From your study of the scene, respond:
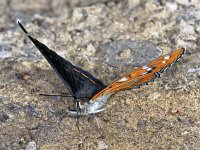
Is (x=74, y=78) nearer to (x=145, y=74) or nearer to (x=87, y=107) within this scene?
(x=87, y=107)

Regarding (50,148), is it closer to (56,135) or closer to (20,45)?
(56,135)

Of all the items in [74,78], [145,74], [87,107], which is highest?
[74,78]

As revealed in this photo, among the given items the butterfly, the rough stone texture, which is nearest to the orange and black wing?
the butterfly

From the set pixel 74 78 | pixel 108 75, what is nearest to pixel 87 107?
pixel 74 78

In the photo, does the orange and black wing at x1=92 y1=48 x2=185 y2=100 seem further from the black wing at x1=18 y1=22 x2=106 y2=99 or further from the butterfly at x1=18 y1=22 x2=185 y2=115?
the black wing at x1=18 y1=22 x2=106 y2=99

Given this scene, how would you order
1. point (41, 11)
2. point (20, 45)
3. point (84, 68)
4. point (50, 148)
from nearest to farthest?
point (50, 148) → point (84, 68) → point (20, 45) → point (41, 11)

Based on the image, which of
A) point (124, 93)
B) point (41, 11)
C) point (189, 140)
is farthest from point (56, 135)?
point (41, 11)

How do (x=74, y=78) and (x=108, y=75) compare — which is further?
(x=108, y=75)
